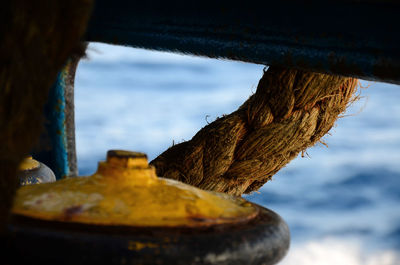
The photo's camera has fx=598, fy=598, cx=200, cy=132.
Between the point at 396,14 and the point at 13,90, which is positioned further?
the point at 396,14

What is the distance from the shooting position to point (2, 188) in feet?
2.25

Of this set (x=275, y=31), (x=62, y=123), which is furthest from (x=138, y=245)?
(x=62, y=123)

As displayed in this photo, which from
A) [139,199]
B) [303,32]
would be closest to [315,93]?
[303,32]

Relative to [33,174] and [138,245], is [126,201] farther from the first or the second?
[33,174]

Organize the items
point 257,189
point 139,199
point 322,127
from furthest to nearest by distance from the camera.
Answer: point 257,189
point 322,127
point 139,199

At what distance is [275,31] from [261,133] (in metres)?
0.41

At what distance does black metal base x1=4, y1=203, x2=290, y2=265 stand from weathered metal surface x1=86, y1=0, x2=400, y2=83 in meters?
0.64

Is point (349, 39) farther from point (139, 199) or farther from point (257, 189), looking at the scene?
point (257, 189)

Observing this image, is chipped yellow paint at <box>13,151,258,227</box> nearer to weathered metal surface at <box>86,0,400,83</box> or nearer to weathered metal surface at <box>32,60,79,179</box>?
weathered metal surface at <box>86,0,400,83</box>

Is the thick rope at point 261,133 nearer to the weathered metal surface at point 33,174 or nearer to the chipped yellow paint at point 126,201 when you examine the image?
the weathered metal surface at point 33,174

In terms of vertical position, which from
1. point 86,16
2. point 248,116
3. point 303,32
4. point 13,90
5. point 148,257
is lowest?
point 148,257

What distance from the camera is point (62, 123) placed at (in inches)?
86.5

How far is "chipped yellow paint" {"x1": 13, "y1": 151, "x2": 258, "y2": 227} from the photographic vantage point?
85cm

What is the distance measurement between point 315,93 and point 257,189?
1.79 ft
